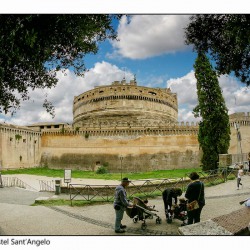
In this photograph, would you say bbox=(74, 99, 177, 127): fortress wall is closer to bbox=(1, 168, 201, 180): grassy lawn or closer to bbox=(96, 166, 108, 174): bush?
bbox=(96, 166, 108, 174): bush

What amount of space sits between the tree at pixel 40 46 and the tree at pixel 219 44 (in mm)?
2146

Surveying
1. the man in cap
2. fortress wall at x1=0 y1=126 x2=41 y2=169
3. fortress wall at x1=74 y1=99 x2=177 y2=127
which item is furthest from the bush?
the man in cap

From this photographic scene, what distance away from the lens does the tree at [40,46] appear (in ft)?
17.7

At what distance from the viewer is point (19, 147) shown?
31.3m

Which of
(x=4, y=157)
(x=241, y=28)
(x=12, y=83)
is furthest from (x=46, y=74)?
(x=4, y=157)

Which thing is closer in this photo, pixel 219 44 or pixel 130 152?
pixel 219 44

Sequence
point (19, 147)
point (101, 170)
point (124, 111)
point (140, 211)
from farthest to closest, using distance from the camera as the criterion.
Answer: point (124, 111), point (19, 147), point (101, 170), point (140, 211)

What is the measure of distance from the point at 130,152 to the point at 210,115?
14.8m

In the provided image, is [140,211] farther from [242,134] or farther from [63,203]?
[242,134]

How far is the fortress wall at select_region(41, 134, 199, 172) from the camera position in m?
31.2

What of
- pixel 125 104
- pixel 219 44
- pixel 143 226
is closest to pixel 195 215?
pixel 143 226

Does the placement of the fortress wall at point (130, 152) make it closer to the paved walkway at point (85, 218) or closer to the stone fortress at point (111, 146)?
the stone fortress at point (111, 146)

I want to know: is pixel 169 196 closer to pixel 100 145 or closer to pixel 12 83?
pixel 12 83

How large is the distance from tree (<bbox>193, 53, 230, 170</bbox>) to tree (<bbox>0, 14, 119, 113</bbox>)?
12.1 metres
